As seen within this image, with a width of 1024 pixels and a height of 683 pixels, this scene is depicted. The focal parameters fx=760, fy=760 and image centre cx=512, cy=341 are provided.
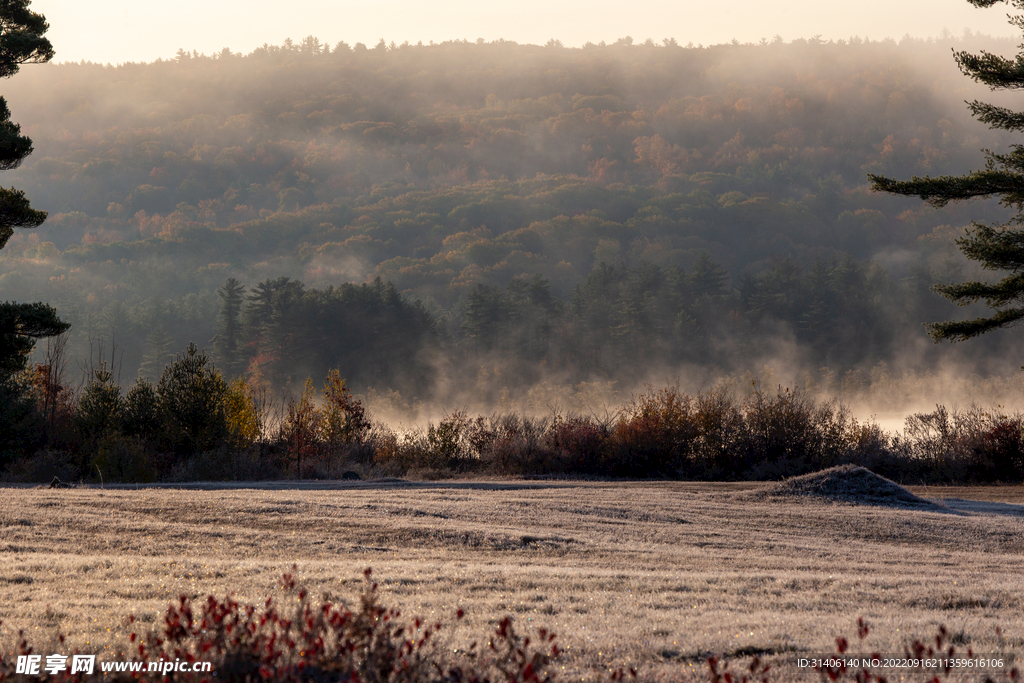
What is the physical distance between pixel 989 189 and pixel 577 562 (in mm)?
13593

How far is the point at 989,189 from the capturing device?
53.5 ft

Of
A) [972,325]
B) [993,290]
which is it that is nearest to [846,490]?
[972,325]

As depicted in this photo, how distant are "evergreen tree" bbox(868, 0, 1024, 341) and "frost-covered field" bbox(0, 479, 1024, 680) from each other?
17.9 feet

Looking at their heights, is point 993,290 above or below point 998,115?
below

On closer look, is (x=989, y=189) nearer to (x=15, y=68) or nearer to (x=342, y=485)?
(x=342, y=485)

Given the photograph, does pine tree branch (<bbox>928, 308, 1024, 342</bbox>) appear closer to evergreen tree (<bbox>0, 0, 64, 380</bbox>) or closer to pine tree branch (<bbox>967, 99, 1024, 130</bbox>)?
pine tree branch (<bbox>967, 99, 1024, 130</bbox>)

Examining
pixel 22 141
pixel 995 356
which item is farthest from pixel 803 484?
pixel 995 356

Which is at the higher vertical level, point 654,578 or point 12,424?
point 12,424

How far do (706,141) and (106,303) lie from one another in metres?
81.7

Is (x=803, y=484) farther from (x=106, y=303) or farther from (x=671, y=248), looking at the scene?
(x=106, y=303)

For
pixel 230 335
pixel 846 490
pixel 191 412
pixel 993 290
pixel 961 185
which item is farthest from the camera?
pixel 230 335

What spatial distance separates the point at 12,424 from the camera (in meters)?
20.7

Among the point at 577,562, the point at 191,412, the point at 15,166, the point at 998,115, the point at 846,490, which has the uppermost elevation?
the point at 998,115

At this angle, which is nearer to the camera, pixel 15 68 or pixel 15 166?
pixel 15 166
